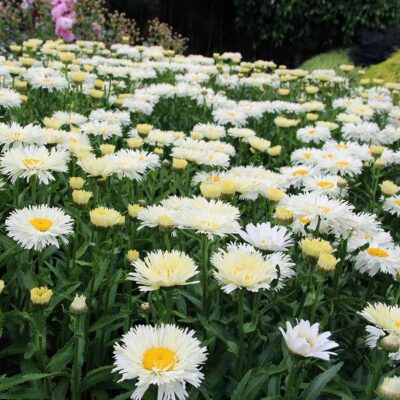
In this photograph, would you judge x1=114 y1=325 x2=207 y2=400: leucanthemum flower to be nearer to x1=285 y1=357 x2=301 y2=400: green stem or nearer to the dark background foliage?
x1=285 y1=357 x2=301 y2=400: green stem

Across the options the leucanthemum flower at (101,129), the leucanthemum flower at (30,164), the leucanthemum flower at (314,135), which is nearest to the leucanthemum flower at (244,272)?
the leucanthemum flower at (30,164)

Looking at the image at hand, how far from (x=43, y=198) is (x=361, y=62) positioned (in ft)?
26.1

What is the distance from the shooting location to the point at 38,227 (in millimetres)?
1287

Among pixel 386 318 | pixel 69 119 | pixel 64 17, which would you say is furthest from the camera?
pixel 64 17

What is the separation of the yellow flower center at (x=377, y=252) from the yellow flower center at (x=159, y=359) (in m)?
0.78

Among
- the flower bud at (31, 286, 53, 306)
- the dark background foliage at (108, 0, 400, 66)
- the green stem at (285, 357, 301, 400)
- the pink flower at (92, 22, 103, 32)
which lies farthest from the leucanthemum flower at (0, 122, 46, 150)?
the dark background foliage at (108, 0, 400, 66)

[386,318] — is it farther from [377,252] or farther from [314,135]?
[314,135]

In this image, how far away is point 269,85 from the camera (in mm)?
4098

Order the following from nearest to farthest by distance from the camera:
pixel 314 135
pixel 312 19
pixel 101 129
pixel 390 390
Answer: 1. pixel 390 390
2. pixel 101 129
3. pixel 314 135
4. pixel 312 19

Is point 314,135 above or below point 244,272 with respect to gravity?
below

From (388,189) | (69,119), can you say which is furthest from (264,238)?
(69,119)

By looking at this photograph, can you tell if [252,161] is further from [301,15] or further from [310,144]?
[301,15]

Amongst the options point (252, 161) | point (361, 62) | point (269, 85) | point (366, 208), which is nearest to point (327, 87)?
point (269, 85)

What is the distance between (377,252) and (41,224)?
0.86 metres
